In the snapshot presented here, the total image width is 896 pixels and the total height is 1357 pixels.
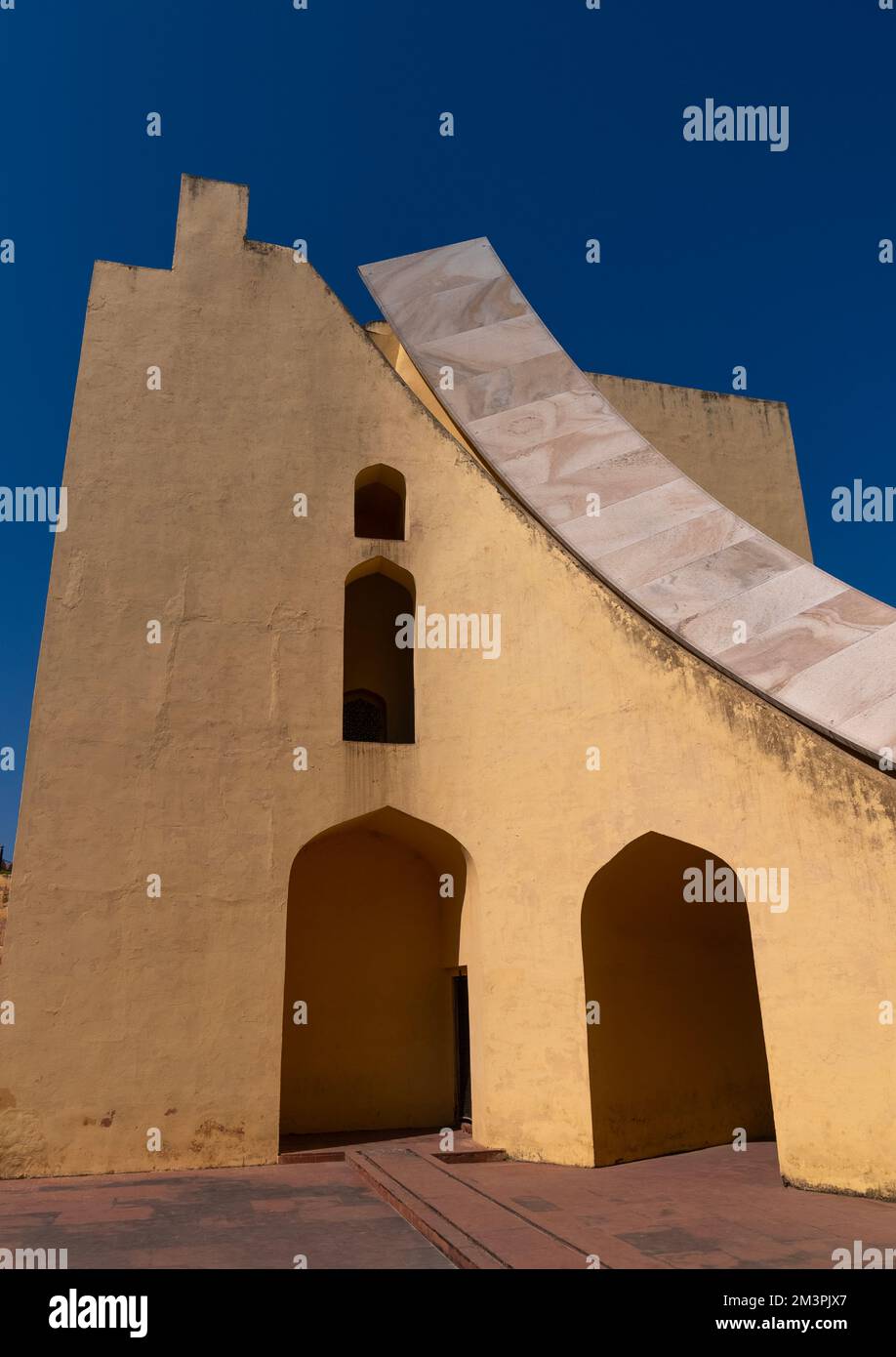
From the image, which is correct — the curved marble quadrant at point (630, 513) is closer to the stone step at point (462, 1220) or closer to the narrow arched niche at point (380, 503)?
the narrow arched niche at point (380, 503)

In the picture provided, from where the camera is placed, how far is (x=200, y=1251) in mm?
4891

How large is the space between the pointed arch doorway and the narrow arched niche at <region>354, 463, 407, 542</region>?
3466 mm

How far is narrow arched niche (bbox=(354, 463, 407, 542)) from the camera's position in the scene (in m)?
10.3

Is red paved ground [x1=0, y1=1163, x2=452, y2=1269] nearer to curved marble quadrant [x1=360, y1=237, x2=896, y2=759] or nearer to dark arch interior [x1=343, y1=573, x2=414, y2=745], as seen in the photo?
curved marble quadrant [x1=360, y1=237, x2=896, y2=759]

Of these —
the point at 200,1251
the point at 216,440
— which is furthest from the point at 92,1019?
the point at 216,440

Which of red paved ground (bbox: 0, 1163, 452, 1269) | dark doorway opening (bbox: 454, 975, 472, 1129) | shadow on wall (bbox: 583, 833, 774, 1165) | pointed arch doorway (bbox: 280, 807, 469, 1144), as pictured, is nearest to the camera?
red paved ground (bbox: 0, 1163, 452, 1269)

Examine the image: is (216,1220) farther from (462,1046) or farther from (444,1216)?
(462,1046)

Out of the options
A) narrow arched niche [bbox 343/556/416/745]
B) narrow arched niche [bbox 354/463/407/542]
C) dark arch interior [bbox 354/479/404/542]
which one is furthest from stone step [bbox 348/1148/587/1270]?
dark arch interior [bbox 354/479/404/542]

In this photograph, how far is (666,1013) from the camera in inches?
320

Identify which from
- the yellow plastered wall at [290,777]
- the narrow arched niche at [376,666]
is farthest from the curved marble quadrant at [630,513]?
the narrow arched niche at [376,666]

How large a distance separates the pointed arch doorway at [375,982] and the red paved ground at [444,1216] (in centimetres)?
159

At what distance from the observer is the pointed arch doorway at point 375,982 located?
360 inches

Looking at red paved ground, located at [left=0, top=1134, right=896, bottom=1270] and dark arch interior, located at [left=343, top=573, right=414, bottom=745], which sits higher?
dark arch interior, located at [left=343, top=573, right=414, bottom=745]

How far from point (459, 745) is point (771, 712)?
3049mm
